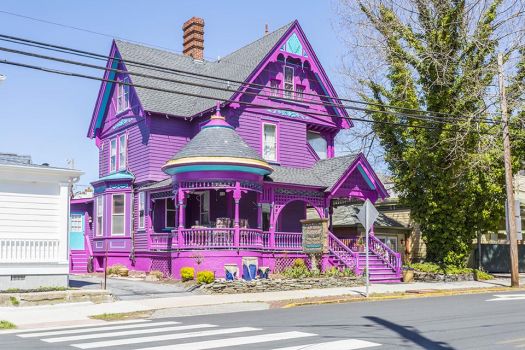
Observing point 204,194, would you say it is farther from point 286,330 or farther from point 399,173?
point 286,330

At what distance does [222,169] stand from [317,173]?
22.3 feet

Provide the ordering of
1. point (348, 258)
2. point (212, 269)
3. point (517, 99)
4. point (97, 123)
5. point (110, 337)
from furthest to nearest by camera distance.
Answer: point (97, 123), point (517, 99), point (348, 258), point (212, 269), point (110, 337)

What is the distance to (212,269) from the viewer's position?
74.1 feet

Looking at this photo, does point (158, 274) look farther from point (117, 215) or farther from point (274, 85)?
point (274, 85)

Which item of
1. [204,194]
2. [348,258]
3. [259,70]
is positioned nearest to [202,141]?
[204,194]

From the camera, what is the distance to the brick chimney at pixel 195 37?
3384 centimetres

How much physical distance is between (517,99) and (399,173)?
6.09 metres

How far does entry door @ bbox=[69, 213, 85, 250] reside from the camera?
102 feet

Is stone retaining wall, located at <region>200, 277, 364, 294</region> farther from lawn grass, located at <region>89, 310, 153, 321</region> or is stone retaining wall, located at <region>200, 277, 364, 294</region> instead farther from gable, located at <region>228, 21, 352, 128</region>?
gable, located at <region>228, 21, 352, 128</region>

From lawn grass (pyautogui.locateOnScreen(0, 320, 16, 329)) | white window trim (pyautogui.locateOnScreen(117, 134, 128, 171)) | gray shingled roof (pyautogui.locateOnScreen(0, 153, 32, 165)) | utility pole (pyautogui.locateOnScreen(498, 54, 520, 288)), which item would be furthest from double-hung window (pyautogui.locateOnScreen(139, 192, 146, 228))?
utility pole (pyautogui.locateOnScreen(498, 54, 520, 288))

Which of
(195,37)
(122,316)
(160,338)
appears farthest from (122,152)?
(160,338)

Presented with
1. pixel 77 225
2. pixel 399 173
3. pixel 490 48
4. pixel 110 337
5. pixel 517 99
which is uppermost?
pixel 490 48

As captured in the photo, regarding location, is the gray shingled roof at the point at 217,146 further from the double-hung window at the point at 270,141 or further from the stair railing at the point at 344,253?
the stair railing at the point at 344,253

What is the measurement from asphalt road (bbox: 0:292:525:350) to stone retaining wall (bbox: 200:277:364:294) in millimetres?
4930
